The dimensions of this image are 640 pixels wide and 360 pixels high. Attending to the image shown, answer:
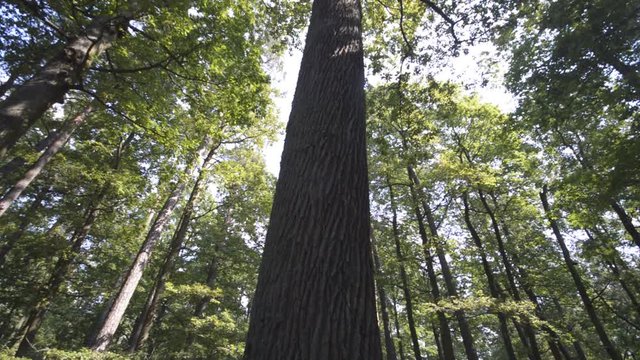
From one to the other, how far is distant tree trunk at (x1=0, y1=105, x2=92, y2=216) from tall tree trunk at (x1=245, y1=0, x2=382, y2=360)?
10.6m

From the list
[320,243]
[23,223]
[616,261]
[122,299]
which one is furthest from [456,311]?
[23,223]

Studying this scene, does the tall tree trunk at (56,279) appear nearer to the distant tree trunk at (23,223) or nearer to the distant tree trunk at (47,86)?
the distant tree trunk at (23,223)

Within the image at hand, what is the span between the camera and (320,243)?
1.76 m

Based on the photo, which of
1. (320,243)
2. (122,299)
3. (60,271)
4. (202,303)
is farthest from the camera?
(202,303)

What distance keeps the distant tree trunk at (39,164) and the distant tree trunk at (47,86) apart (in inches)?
258

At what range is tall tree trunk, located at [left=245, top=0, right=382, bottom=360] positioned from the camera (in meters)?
1.50

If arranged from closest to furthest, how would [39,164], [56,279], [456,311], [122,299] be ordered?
[122,299]
[39,164]
[56,279]
[456,311]

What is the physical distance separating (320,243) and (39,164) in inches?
458

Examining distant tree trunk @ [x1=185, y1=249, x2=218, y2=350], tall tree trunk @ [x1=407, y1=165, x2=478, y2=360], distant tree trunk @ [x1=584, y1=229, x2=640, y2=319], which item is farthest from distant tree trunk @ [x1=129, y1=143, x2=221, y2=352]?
distant tree trunk @ [x1=584, y1=229, x2=640, y2=319]

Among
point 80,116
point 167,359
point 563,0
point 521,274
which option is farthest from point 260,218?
point 563,0

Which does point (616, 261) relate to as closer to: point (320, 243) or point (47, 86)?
point (320, 243)

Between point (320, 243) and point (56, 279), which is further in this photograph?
point (56, 279)

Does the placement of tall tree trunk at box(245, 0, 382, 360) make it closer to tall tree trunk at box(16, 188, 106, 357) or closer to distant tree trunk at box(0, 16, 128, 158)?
distant tree trunk at box(0, 16, 128, 158)

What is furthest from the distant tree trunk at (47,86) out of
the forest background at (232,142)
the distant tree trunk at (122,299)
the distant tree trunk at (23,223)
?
the distant tree trunk at (23,223)
